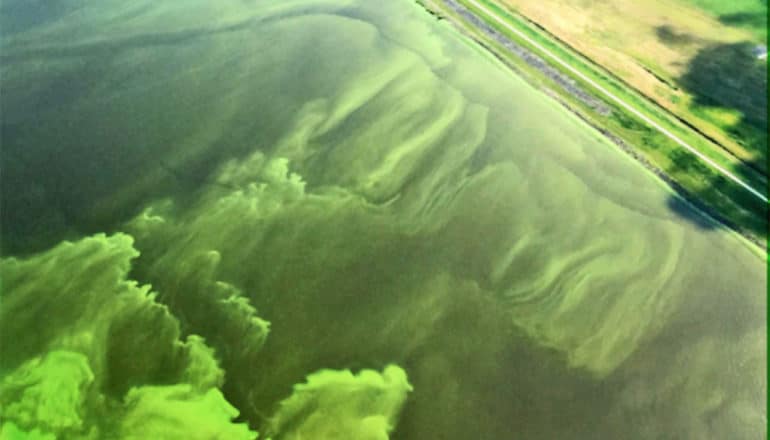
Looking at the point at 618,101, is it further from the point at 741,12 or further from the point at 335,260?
the point at 335,260

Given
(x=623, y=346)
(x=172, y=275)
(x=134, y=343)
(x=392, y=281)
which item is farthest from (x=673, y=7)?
(x=134, y=343)

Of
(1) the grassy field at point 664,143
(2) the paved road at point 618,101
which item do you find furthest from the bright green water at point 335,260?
(2) the paved road at point 618,101

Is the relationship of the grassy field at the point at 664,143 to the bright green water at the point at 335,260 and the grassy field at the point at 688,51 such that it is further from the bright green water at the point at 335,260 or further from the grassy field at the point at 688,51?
the bright green water at the point at 335,260

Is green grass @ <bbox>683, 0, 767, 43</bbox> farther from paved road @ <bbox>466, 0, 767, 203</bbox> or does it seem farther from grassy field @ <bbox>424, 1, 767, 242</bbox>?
paved road @ <bbox>466, 0, 767, 203</bbox>

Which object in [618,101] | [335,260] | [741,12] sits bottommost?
[335,260]

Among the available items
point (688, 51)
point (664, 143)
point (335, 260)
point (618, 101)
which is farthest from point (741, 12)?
point (335, 260)

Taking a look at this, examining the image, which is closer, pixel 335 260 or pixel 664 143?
pixel 335 260
